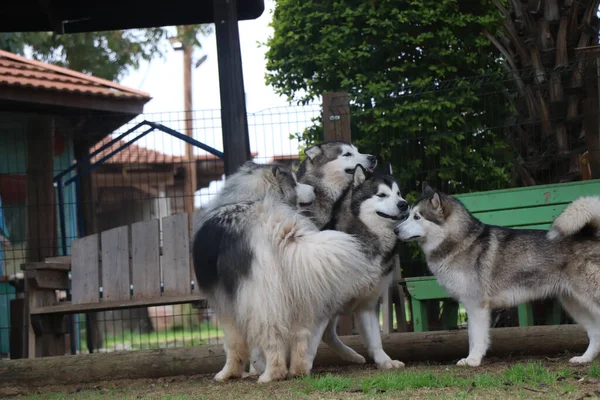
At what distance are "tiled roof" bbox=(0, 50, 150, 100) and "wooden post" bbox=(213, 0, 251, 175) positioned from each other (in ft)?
12.2

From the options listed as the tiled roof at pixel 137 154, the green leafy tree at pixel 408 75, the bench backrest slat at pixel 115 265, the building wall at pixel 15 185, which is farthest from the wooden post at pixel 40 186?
the green leafy tree at pixel 408 75

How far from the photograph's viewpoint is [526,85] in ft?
29.7

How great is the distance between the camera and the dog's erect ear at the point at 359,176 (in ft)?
21.3

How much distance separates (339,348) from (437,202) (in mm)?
1450

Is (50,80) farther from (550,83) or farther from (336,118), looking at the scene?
(550,83)

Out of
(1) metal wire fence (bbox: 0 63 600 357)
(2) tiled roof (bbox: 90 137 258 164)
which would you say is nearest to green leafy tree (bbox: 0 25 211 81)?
(2) tiled roof (bbox: 90 137 258 164)

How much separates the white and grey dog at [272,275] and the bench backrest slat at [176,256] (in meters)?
1.84

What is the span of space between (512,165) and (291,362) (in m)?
4.79

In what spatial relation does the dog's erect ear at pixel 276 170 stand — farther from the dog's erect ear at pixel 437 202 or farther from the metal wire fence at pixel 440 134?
the metal wire fence at pixel 440 134

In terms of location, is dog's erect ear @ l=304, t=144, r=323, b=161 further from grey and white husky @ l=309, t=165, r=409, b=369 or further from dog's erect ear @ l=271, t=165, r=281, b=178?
dog's erect ear @ l=271, t=165, r=281, b=178

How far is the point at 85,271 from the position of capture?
7.69 metres

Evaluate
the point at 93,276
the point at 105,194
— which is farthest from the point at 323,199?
the point at 105,194

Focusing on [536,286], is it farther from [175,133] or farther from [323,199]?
[175,133]

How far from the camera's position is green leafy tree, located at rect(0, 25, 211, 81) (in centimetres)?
2466
